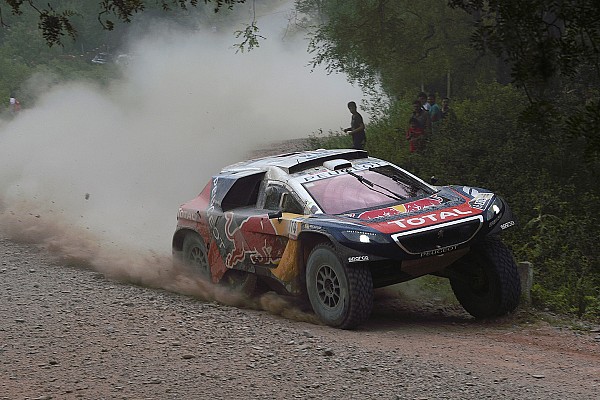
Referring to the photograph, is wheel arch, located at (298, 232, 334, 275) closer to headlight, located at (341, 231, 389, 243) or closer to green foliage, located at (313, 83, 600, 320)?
headlight, located at (341, 231, 389, 243)

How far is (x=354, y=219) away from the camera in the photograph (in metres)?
9.50

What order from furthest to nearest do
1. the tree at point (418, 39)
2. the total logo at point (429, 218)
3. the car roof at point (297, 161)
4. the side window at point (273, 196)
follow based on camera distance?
1. the tree at point (418, 39)
2. the car roof at point (297, 161)
3. the side window at point (273, 196)
4. the total logo at point (429, 218)

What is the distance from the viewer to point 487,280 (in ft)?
32.7

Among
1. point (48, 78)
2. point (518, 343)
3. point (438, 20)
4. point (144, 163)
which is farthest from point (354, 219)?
point (48, 78)

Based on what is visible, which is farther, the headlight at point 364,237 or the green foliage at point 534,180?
the green foliage at point 534,180

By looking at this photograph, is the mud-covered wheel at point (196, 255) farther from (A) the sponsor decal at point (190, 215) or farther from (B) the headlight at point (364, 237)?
(B) the headlight at point (364, 237)

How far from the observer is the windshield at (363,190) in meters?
10.1

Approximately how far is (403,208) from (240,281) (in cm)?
241

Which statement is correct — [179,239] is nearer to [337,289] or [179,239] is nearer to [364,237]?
[337,289]

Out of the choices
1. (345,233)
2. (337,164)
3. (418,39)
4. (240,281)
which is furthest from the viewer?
(418,39)

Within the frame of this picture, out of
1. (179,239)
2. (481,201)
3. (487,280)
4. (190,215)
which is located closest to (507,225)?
(481,201)

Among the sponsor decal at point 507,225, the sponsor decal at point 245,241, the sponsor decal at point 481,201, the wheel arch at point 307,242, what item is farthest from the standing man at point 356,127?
the sponsor decal at point 507,225

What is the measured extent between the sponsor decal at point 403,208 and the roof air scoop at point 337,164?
3.59 feet

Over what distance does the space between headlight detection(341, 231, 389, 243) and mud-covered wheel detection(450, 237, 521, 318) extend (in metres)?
1.39
